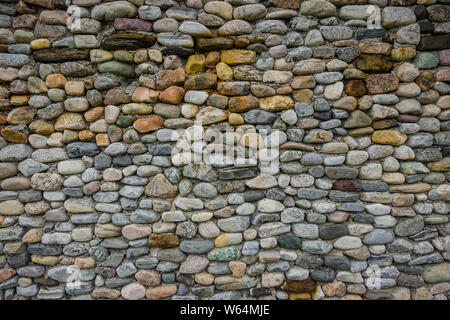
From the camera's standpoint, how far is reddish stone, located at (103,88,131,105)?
6.01 feet

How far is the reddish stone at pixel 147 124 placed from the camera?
6.00 ft

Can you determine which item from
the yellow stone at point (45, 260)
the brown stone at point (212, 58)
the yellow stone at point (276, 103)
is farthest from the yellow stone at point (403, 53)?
the yellow stone at point (45, 260)

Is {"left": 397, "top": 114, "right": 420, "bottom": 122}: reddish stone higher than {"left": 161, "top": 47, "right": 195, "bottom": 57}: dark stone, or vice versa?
{"left": 161, "top": 47, "right": 195, "bottom": 57}: dark stone

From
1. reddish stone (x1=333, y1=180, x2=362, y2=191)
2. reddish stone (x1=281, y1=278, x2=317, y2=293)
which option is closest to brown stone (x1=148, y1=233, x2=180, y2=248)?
reddish stone (x1=281, y1=278, x2=317, y2=293)

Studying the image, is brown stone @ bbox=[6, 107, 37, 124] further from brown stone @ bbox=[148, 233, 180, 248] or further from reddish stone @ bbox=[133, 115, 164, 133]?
brown stone @ bbox=[148, 233, 180, 248]

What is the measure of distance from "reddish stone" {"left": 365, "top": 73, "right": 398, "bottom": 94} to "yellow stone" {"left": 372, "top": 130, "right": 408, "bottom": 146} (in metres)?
0.34

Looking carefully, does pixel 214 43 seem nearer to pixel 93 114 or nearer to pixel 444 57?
pixel 93 114

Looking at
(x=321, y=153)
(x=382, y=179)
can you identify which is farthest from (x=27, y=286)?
(x=382, y=179)

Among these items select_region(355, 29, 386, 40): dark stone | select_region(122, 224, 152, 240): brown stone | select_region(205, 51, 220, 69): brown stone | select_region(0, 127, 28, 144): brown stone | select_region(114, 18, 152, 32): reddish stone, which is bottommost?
select_region(122, 224, 152, 240): brown stone

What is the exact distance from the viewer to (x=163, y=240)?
1870 millimetres

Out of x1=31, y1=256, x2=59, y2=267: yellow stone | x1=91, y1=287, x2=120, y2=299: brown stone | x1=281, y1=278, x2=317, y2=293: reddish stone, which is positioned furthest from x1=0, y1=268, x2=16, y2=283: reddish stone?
x1=281, y1=278, x2=317, y2=293: reddish stone

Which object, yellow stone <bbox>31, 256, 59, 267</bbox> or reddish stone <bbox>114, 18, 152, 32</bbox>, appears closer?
reddish stone <bbox>114, 18, 152, 32</bbox>

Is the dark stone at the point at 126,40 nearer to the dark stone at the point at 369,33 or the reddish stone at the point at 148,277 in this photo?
the dark stone at the point at 369,33

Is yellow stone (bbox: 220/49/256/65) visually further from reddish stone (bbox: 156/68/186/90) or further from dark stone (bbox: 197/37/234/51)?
reddish stone (bbox: 156/68/186/90)
